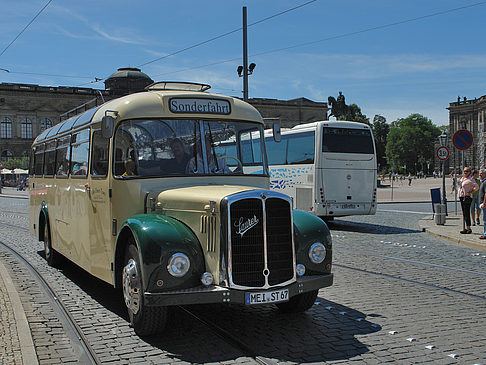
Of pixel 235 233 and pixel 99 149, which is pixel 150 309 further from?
pixel 99 149

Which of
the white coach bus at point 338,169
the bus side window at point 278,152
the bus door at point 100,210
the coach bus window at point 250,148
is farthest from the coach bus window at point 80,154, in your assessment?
the bus side window at point 278,152

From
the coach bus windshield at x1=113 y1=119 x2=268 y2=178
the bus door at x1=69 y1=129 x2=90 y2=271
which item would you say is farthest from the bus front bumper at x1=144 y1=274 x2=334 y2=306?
the bus door at x1=69 y1=129 x2=90 y2=271

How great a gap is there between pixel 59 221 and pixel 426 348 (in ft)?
21.0

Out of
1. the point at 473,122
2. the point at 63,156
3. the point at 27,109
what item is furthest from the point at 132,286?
the point at 473,122

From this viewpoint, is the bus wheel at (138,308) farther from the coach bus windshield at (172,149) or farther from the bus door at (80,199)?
the bus door at (80,199)

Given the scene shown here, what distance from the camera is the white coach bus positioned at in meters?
18.0

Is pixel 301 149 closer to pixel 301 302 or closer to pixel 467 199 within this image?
pixel 467 199

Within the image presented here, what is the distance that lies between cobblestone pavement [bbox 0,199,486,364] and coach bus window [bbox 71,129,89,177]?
1.73 metres

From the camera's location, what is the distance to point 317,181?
711 inches

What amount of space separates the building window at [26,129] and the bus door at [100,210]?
9395 centimetres

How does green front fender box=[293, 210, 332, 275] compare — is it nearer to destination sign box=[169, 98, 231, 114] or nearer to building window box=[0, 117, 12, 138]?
destination sign box=[169, 98, 231, 114]

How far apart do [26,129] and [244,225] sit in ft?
320

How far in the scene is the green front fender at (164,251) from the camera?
543 cm

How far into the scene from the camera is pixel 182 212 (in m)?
5.96
